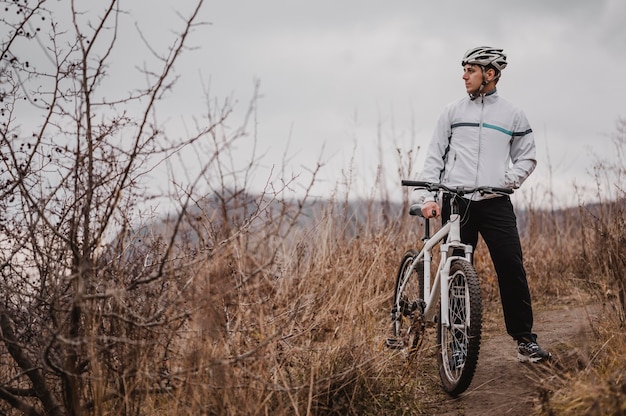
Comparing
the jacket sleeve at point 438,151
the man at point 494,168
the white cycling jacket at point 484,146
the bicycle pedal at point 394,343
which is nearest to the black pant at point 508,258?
the man at point 494,168

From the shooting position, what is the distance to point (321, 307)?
427cm

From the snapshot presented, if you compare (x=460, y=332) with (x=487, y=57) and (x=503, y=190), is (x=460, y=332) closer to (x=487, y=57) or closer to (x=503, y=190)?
(x=503, y=190)

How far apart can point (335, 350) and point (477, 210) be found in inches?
48.0

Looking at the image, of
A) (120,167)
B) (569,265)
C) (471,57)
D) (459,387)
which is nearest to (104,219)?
(120,167)

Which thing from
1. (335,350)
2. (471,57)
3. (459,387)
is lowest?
(459,387)

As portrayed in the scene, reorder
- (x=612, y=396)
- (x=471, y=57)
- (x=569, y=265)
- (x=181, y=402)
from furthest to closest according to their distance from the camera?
(x=569, y=265), (x=471, y=57), (x=181, y=402), (x=612, y=396)

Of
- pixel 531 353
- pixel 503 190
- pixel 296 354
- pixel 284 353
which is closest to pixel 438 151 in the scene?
pixel 503 190

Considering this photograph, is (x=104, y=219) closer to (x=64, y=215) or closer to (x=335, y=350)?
(x=64, y=215)

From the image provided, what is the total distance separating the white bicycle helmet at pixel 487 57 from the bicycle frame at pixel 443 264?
0.90 m

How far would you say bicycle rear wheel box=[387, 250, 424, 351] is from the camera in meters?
4.14

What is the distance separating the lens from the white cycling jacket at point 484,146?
159 inches

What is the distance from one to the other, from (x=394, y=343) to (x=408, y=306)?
0.29 m

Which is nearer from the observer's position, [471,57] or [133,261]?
[133,261]

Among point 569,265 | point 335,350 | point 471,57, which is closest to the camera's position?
point 335,350
